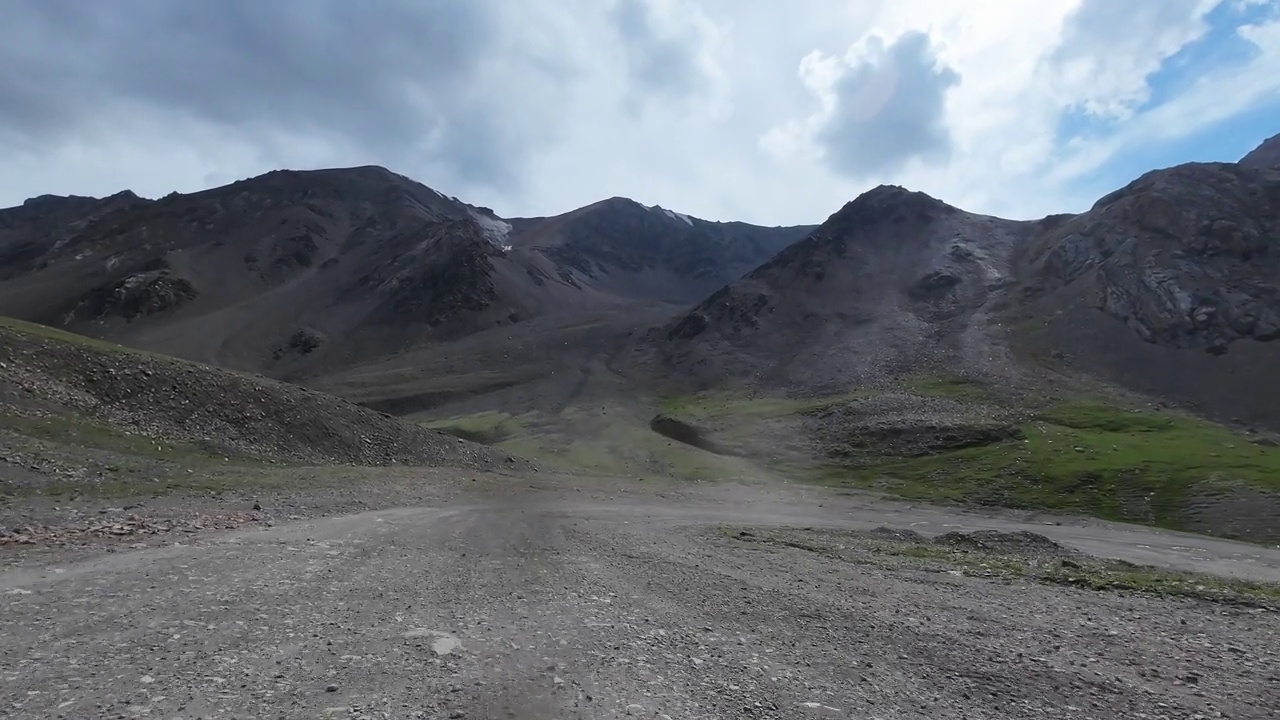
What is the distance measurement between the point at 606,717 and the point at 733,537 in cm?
1961

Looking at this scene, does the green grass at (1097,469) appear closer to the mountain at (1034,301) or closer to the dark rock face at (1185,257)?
the mountain at (1034,301)

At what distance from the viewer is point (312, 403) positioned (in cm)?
4944

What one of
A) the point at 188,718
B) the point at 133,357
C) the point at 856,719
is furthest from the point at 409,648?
the point at 133,357

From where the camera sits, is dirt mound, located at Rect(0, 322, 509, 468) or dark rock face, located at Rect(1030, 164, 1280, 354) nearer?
dirt mound, located at Rect(0, 322, 509, 468)

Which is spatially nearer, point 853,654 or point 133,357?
point 853,654

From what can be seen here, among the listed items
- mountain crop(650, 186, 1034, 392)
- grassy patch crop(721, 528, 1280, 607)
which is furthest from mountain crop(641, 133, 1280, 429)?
grassy patch crop(721, 528, 1280, 607)

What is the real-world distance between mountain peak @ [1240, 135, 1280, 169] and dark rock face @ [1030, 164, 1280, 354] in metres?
20.3

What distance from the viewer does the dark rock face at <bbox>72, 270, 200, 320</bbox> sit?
173250mm

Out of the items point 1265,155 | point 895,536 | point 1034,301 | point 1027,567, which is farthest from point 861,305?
point 1027,567

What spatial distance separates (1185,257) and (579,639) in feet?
404

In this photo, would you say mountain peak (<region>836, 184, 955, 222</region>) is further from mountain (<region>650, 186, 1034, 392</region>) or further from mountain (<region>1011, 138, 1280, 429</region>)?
mountain (<region>1011, 138, 1280, 429</region>)

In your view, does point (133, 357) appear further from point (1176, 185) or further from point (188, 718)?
point (1176, 185)

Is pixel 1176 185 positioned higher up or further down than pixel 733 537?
higher up

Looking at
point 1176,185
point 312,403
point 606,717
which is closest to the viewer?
point 606,717
